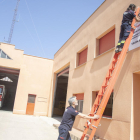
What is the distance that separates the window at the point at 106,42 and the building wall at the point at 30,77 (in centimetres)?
1022

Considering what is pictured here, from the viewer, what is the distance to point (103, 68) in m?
7.14

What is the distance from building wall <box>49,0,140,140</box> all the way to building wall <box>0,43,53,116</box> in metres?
5.94

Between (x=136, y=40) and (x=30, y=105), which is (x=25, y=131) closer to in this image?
(x=136, y=40)

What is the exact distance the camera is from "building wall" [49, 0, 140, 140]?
5410 millimetres

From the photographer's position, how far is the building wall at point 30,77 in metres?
16.4

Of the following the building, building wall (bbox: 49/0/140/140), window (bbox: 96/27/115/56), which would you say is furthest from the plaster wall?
window (bbox: 96/27/115/56)

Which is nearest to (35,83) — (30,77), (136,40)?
(30,77)

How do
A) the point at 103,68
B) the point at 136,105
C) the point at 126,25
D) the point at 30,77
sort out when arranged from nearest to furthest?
the point at 126,25
the point at 136,105
the point at 103,68
the point at 30,77

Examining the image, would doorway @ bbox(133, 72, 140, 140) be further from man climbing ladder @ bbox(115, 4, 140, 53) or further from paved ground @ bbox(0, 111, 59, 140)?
paved ground @ bbox(0, 111, 59, 140)

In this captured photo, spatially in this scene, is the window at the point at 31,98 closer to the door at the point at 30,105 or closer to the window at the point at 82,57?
the door at the point at 30,105

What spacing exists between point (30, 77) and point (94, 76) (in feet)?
36.0

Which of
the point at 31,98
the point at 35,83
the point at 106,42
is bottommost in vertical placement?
the point at 31,98

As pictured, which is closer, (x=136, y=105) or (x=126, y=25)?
(x=126, y=25)

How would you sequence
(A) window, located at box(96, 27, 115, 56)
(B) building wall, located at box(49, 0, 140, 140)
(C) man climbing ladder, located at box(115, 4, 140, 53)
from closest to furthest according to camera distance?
1. (C) man climbing ladder, located at box(115, 4, 140, 53)
2. (B) building wall, located at box(49, 0, 140, 140)
3. (A) window, located at box(96, 27, 115, 56)
